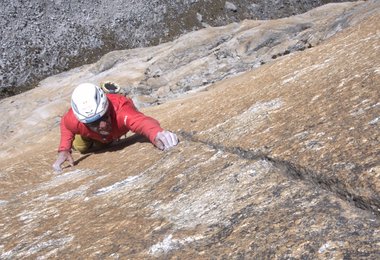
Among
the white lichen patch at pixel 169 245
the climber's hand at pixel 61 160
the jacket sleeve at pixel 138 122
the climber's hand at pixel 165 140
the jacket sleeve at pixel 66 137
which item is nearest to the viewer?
the white lichen patch at pixel 169 245

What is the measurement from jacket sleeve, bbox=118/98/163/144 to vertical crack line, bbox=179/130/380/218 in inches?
89.1

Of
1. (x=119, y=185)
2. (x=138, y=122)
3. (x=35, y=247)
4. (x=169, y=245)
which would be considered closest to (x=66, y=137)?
(x=138, y=122)

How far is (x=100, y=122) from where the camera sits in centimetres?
927

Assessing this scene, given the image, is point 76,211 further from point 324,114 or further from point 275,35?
point 275,35

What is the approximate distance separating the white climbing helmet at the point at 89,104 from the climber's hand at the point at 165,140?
1461mm

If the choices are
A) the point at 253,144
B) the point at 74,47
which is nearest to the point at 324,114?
the point at 253,144

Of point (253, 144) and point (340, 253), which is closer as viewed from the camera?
point (340, 253)

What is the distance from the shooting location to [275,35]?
20.4 metres

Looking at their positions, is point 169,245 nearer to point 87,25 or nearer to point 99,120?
point 99,120

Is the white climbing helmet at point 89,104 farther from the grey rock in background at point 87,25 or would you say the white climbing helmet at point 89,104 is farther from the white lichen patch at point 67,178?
the grey rock in background at point 87,25

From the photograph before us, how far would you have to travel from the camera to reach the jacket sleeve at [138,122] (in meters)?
8.49

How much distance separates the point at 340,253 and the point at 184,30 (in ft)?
123

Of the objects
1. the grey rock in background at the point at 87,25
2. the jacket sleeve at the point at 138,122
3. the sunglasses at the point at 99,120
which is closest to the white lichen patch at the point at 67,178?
the sunglasses at the point at 99,120

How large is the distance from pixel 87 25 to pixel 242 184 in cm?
3714
